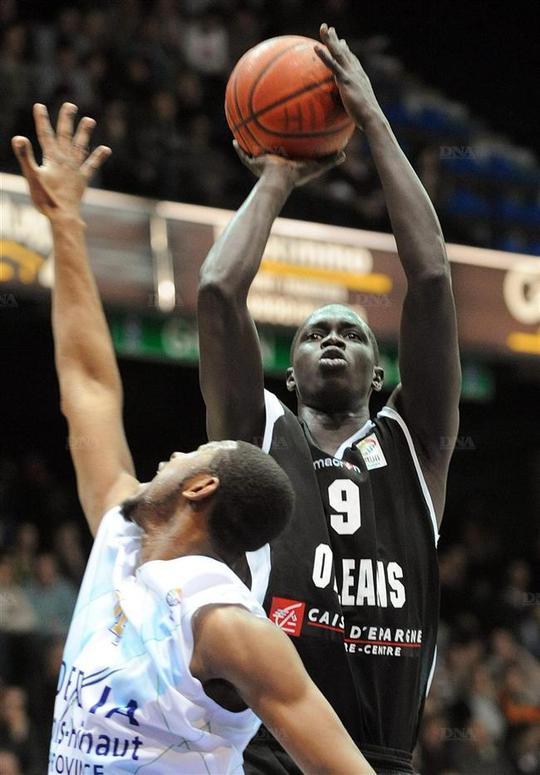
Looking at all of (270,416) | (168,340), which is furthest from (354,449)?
(168,340)

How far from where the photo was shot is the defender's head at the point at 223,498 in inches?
104

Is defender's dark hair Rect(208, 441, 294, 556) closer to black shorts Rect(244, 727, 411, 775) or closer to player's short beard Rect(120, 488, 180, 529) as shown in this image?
player's short beard Rect(120, 488, 180, 529)

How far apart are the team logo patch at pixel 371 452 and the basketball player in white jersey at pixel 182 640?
0.85 meters

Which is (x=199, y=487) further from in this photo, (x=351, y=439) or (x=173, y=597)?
(x=351, y=439)

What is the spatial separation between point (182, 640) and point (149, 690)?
11 cm

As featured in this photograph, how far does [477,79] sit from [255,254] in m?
14.8

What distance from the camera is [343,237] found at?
11.6 m

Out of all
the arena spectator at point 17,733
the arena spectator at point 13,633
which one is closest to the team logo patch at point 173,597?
the arena spectator at point 17,733

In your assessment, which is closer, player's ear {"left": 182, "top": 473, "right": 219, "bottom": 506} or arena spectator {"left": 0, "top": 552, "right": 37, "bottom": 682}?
player's ear {"left": 182, "top": 473, "right": 219, "bottom": 506}

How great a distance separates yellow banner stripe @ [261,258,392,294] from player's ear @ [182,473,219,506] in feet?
28.4

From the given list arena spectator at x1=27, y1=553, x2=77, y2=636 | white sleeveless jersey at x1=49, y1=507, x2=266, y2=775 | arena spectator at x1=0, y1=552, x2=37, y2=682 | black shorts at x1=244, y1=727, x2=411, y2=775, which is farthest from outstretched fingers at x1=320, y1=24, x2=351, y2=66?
A: arena spectator at x1=27, y1=553, x2=77, y2=636

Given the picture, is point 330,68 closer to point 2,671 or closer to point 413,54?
point 2,671

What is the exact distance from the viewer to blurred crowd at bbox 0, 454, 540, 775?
896cm

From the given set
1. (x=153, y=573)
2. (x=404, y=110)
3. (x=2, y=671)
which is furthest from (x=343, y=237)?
(x=153, y=573)
